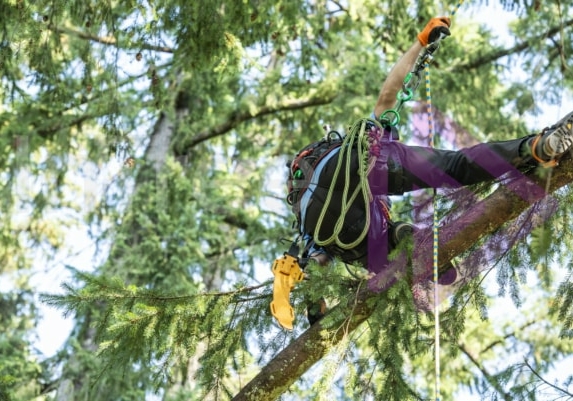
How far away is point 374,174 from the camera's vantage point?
424cm

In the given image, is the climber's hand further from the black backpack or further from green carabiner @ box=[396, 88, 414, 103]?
the black backpack

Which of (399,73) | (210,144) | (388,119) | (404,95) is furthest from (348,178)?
(210,144)

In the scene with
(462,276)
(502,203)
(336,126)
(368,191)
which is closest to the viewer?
(502,203)

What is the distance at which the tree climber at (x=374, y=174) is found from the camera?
3.89 m

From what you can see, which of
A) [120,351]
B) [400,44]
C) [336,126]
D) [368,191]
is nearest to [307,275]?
[368,191]

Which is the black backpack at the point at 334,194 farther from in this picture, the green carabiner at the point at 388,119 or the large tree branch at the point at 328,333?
the large tree branch at the point at 328,333

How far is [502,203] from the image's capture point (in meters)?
3.82

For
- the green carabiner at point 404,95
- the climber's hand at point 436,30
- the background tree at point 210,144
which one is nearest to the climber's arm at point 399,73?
the climber's hand at point 436,30

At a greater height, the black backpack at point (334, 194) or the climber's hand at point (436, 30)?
the climber's hand at point (436, 30)

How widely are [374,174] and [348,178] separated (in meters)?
0.15

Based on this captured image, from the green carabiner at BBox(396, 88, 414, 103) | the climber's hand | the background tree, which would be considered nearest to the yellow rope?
the green carabiner at BBox(396, 88, 414, 103)

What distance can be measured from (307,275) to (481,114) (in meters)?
7.55

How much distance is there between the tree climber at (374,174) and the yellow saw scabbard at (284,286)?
0.18 metres

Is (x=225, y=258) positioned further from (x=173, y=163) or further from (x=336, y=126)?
(x=336, y=126)
